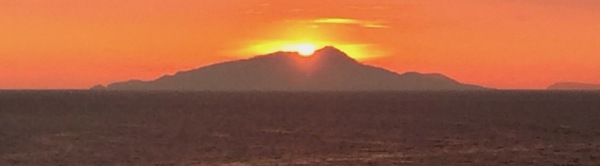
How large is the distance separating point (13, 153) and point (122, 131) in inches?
1491

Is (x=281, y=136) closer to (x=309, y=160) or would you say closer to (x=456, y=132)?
(x=456, y=132)

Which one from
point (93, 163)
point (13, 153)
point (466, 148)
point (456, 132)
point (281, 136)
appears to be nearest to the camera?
point (93, 163)

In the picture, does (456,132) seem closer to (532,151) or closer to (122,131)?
(532,151)

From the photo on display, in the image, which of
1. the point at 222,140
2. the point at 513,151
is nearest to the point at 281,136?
the point at 222,140

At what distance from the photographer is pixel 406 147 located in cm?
8962

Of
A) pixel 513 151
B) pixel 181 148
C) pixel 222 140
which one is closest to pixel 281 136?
pixel 222 140

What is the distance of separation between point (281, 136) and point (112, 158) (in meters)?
32.2

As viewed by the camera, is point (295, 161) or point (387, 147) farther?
point (387, 147)

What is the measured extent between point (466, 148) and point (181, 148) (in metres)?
25.4

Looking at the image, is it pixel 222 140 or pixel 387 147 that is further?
pixel 222 140

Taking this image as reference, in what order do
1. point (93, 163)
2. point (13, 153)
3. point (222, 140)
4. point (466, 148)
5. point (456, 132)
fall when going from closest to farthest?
point (93, 163)
point (13, 153)
point (466, 148)
point (222, 140)
point (456, 132)

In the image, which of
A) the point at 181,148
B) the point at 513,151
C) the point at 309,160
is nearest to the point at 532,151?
the point at 513,151

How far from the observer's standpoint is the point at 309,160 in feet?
245

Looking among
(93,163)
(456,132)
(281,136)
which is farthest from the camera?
(456,132)
